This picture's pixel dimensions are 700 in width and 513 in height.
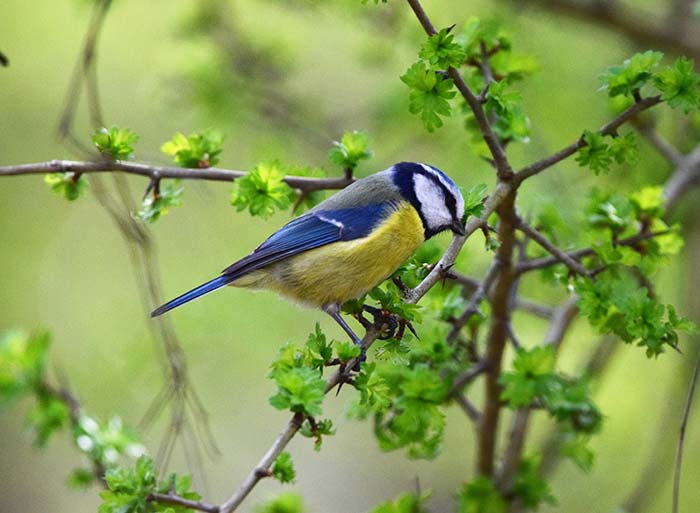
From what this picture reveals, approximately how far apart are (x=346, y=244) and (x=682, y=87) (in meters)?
1.06

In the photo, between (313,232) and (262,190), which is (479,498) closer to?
(313,232)

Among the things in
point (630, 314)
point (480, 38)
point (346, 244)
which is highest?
point (480, 38)

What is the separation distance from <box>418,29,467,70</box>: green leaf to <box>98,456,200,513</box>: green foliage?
3.81 ft

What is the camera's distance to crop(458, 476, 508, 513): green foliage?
2.83 m

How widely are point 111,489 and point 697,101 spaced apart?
1684 mm

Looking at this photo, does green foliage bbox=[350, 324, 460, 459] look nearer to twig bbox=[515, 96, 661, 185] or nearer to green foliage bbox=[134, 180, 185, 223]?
twig bbox=[515, 96, 661, 185]

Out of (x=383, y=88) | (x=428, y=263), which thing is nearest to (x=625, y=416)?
(x=383, y=88)

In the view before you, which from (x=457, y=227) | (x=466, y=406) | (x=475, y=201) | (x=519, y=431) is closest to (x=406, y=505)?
(x=466, y=406)

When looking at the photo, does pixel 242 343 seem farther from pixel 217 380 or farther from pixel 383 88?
pixel 383 88

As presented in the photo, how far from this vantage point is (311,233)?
2.70 m

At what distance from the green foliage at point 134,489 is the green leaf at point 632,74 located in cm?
150

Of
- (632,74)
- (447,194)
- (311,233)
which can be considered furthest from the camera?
(311,233)

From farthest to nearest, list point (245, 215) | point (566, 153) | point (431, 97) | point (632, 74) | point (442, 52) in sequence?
point (245, 215) < point (566, 153) < point (632, 74) < point (431, 97) < point (442, 52)

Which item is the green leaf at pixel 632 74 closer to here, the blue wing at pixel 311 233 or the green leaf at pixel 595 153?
the green leaf at pixel 595 153
